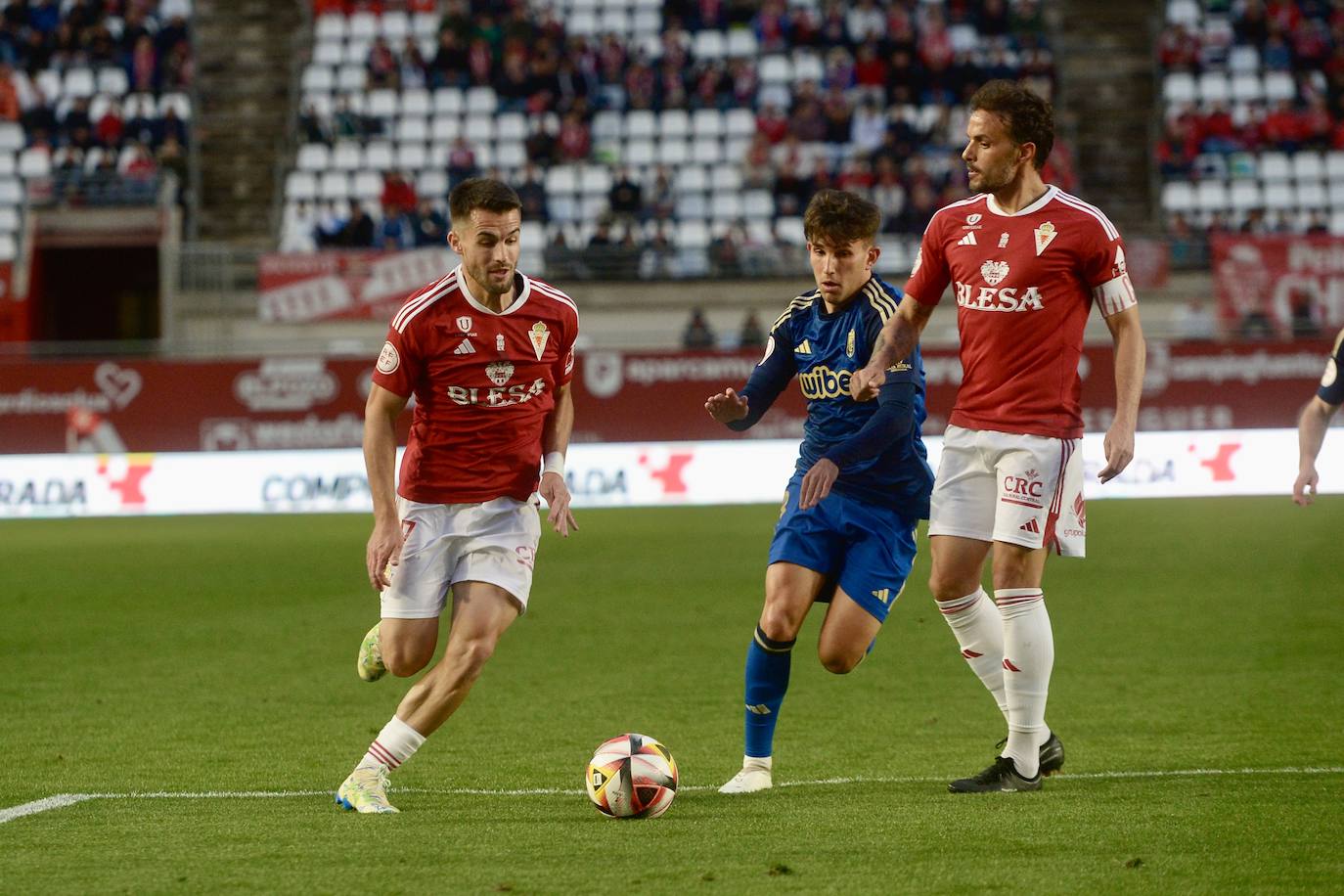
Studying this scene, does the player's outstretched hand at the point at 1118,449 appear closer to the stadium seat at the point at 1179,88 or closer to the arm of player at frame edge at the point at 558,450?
the arm of player at frame edge at the point at 558,450

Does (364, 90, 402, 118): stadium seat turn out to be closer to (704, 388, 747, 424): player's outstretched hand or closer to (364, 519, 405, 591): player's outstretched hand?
(704, 388, 747, 424): player's outstretched hand

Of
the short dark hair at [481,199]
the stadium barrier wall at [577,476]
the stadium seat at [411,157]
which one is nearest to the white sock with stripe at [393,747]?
the short dark hair at [481,199]

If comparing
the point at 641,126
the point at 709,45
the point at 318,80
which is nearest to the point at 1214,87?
the point at 709,45

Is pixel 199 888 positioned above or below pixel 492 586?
below

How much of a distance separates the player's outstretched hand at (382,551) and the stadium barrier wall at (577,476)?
13256 millimetres

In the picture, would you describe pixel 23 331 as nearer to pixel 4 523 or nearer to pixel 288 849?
pixel 4 523

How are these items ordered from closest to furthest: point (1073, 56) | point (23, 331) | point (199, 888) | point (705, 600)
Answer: point (199, 888)
point (705, 600)
point (23, 331)
point (1073, 56)

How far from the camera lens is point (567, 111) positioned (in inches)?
1040

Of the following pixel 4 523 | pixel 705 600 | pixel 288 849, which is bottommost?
pixel 4 523

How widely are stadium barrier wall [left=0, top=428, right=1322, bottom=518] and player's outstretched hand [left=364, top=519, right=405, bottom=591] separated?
43.5 feet

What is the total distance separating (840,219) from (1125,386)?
3.58 ft

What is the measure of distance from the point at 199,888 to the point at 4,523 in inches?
599

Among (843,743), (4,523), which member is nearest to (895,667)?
(843,743)

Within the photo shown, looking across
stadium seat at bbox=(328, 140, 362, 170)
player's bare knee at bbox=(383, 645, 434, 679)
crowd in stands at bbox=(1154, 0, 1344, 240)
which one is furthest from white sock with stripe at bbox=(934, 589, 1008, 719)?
stadium seat at bbox=(328, 140, 362, 170)
